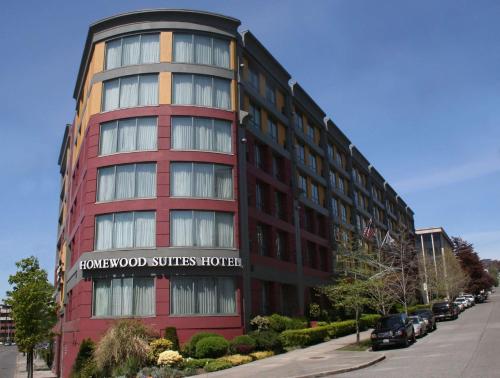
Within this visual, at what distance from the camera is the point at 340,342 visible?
35.6 m

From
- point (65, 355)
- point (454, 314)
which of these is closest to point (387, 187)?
point (454, 314)

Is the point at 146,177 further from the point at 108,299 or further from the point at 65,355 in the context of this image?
the point at 65,355

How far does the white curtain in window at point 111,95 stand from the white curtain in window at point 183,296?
13.0 metres

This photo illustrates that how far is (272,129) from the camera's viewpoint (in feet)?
150

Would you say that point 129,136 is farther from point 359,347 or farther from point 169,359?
point 359,347

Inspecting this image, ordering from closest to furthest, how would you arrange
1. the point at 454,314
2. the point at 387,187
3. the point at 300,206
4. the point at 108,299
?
the point at 108,299 < the point at 300,206 < the point at 454,314 < the point at 387,187

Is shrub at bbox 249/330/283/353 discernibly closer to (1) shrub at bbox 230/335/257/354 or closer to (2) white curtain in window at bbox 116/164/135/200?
(1) shrub at bbox 230/335/257/354

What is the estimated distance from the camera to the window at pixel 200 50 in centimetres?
3650

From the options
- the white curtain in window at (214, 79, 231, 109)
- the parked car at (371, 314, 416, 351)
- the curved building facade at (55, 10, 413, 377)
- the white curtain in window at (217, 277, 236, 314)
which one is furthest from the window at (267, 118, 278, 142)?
the parked car at (371, 314, 416, 351)

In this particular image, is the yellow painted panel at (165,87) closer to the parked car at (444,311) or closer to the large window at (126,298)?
the large window at (126,298)

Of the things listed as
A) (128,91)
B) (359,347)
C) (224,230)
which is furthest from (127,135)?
(359,347)

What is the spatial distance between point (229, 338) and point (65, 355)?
1672cm

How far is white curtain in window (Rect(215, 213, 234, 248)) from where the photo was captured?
34.2 metres

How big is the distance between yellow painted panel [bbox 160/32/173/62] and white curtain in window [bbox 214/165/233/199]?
845cm
